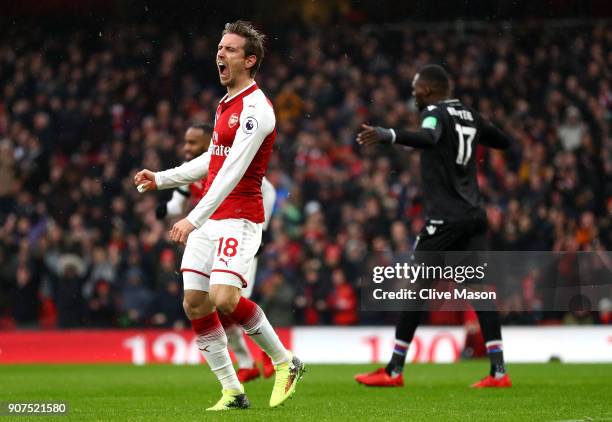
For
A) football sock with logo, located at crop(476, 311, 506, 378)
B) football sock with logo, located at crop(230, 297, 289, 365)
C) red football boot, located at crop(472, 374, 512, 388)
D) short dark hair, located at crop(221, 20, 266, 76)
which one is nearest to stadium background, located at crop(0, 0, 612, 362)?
football sock with logo, located at crop(476, 311, 506, 378)

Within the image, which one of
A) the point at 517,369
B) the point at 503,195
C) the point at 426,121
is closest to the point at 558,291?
the point at 517,369

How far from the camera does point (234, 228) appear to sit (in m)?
7.08

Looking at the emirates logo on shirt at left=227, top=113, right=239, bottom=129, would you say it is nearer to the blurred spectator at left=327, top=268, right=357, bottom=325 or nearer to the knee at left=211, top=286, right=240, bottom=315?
the knee at left=211, top=286, right=240, bottom=315

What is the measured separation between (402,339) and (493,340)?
718mm

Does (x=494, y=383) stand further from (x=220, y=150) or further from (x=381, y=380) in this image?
(x=220, y=150)

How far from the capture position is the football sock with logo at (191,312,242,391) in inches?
282

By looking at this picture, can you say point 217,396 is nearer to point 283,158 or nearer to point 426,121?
point 426,121

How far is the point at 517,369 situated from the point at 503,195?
237 inches

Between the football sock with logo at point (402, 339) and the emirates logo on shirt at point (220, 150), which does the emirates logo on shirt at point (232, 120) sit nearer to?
the emirates logo on shirt at point (220, 150)

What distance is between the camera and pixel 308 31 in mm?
23297

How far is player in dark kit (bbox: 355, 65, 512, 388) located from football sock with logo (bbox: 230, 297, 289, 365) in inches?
88.5

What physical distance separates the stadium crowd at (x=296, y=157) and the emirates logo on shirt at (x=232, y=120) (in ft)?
26.7

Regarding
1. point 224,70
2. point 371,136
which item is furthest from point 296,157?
point 224,70

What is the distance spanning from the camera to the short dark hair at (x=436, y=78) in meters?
9.49
